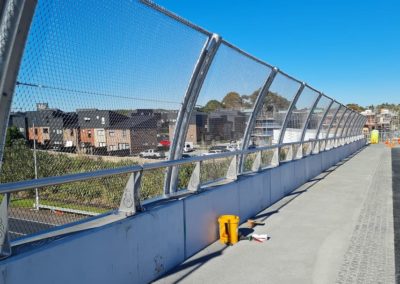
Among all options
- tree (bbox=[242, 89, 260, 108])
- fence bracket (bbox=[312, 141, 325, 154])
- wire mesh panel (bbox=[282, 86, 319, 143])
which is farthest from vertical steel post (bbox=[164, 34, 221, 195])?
fence bracket (bbox=[312, 141, 325, 154])

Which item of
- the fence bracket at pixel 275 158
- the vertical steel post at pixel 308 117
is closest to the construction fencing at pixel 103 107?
the fence bracket at pixel 275 158

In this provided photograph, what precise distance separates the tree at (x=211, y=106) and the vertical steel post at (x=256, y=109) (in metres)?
1.26

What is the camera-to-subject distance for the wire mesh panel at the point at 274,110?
7.72 metres

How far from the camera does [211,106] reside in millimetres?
5676

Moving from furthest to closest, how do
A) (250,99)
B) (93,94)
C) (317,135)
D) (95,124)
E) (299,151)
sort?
1. (317,135)
2. (299,151)
3. (250,99)
4. (95,124)
5. (93,94)

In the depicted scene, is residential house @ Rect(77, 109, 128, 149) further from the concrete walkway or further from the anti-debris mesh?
the concrete walkway

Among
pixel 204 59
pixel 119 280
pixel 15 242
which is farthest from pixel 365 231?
pixel 15 242

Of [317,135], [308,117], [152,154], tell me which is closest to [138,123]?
[152,154]

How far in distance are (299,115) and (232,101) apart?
4965 mm

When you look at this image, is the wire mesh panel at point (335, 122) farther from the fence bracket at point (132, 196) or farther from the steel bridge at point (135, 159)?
the fence bracket at point (132, 196)

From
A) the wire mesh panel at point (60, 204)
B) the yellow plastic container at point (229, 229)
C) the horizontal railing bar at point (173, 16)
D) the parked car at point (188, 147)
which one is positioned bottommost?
the yellow plastic container at point (229, 229)

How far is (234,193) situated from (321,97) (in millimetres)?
7322

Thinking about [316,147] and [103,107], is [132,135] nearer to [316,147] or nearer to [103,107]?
[103,107]

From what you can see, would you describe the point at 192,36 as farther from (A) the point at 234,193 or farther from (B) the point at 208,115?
(A) the point at 234,193
